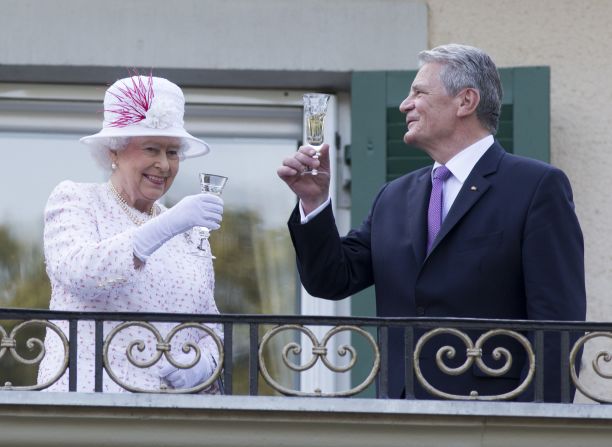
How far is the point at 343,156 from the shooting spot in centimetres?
646

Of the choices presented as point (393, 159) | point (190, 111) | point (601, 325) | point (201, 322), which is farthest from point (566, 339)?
point (190, 111)

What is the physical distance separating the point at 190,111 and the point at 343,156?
0.57 meters

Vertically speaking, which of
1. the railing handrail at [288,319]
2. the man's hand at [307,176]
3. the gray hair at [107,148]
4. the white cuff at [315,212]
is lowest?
the railing handrail at [288,319]

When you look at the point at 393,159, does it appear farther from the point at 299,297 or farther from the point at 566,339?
the point at 566,339

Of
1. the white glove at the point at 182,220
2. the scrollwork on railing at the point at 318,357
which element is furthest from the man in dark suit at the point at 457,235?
the scrollwork on railing at the point at 318,357

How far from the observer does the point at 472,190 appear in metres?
4.45

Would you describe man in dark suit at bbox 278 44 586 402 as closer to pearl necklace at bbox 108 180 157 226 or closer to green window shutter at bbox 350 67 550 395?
pearl necklace at bbox 108 180 157 226

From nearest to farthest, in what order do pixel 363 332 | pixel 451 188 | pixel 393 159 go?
pixel 363 332 < pixel 451 188 < pixel 393 159

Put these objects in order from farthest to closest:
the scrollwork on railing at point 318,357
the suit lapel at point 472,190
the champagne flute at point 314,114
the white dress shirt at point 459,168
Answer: the white dress shirt at point 459,168
the suit lapel at point 472,190
the champagne flute at point 314,114
the scrollwork on railing at point 318,357

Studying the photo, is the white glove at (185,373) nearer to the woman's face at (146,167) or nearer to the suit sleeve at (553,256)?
the woman's face at (146,167)

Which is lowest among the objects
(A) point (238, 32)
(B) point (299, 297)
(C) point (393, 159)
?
(B) point (299, 297)

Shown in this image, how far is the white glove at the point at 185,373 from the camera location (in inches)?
173

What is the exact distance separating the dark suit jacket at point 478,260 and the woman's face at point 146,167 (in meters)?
0.37

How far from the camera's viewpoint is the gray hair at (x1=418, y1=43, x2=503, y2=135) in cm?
464
